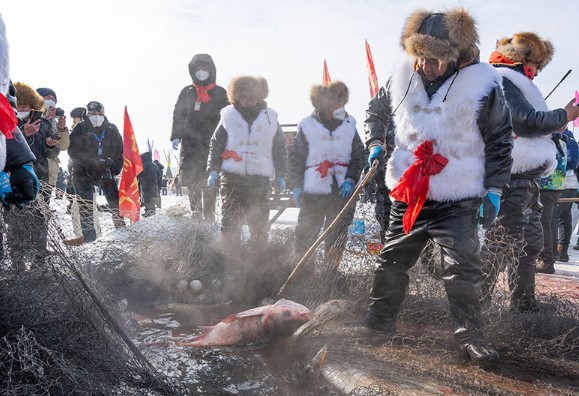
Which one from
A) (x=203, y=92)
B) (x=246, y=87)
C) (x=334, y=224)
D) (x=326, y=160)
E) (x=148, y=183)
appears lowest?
(x=148, y=183)

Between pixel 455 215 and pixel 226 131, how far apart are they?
12.0ft

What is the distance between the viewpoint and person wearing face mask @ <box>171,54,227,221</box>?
7191 mm

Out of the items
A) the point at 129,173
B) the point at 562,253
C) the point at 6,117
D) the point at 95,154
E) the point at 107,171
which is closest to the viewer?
the point at 6,117

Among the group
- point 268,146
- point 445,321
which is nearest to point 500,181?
point 445,321

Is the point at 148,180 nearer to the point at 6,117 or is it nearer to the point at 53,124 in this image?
the point at 53,124

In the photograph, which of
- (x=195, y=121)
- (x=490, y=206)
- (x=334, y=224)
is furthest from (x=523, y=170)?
(x=195, y=121)

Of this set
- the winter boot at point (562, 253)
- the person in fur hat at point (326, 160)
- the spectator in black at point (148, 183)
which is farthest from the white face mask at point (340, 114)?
the spectator in black at point (148, 183)

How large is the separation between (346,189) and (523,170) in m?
2.14

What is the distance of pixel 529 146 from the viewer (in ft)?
13.3

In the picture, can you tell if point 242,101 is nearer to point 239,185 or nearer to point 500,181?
point 239,185

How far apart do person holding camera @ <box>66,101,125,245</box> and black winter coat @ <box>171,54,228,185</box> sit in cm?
151

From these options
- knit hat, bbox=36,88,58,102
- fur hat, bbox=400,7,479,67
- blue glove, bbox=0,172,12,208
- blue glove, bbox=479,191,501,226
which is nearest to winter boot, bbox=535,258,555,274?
blue glove, bbox=479,191,501,226

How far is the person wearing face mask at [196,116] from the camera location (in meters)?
7.19

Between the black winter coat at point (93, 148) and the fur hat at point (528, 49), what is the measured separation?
20.9ft
